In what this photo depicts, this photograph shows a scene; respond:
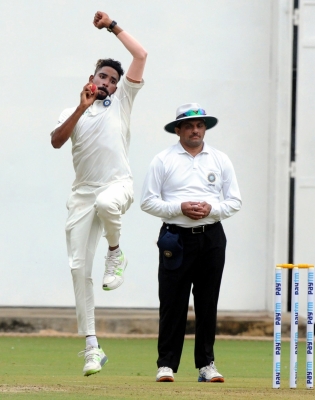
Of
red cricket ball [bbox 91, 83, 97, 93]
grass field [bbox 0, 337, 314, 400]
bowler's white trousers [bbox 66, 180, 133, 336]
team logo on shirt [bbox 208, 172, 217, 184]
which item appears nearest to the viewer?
grass field [bbox 0, 337, 314, 400]

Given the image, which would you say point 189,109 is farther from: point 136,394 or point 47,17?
point 47,17

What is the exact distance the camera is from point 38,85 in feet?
35.5

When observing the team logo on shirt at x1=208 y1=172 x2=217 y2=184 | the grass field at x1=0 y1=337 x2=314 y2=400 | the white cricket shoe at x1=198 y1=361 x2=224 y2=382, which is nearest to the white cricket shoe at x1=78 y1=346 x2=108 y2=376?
the grass field at x1=0 y1=337 x2=314 y2=400

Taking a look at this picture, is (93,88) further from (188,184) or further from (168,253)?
(168,253)

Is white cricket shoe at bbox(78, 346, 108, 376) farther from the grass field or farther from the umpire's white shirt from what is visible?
the umpire's white shirt

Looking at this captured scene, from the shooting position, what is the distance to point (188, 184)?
6961 millimetres

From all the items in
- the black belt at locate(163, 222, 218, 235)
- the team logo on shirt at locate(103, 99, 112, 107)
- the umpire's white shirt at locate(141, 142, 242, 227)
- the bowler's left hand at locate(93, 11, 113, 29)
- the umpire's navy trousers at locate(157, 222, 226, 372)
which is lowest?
the umpire's navy trousers at locate(157, 222, 226, 372)

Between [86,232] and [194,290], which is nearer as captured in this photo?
[86,232]

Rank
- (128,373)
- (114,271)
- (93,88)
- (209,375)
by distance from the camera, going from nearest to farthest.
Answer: (93,88)
(114,271)
(209,375)
(128,373)

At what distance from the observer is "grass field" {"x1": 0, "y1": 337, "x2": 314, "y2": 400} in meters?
5.76

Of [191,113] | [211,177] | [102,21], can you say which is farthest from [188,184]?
[102,21]

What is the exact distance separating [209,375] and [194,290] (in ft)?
1.83

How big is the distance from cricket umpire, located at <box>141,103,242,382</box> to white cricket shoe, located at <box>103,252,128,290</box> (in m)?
0.28

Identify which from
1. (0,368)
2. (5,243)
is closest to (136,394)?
(0,368)
